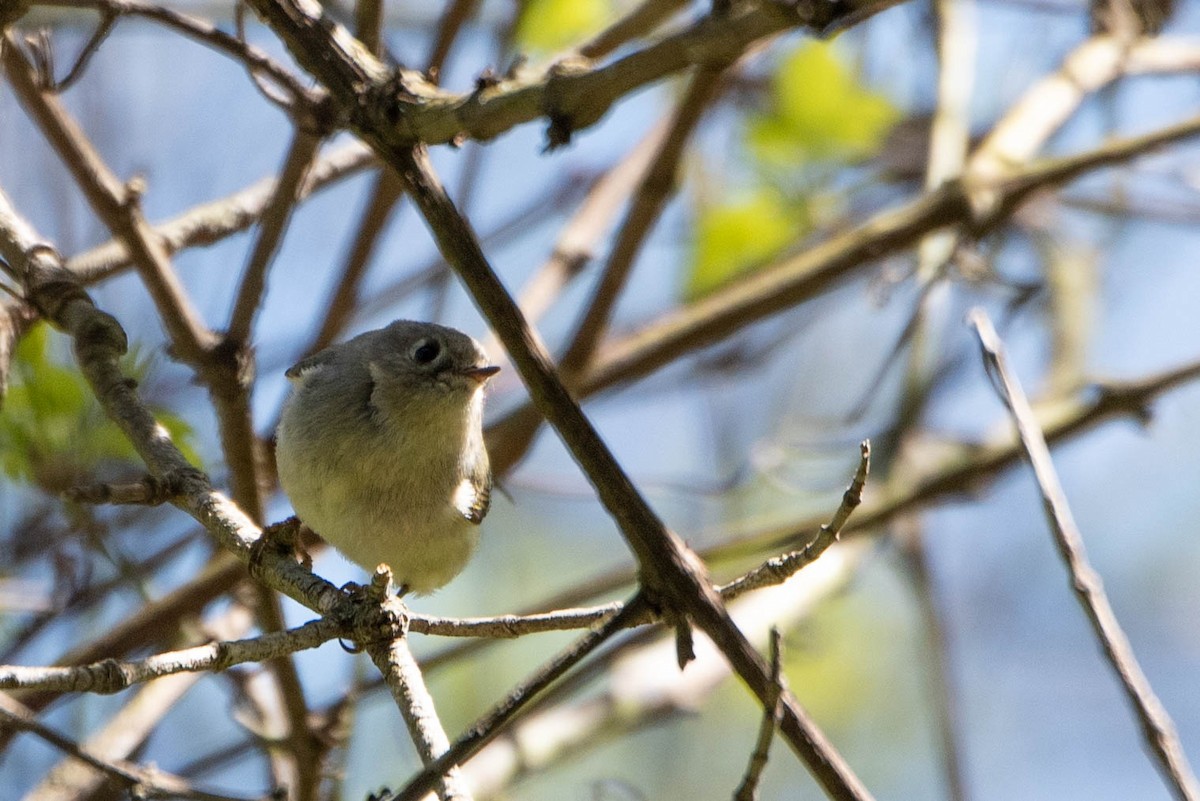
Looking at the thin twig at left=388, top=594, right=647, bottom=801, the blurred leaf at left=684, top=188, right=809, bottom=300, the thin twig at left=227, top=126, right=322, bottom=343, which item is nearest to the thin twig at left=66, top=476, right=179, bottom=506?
the thin twig at left=227, top=126, right=322, bottom=343

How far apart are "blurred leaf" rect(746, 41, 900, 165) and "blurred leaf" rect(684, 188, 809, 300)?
15 centimetres

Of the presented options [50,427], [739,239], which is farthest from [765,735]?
[739,239]

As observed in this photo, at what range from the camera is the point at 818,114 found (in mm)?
3652

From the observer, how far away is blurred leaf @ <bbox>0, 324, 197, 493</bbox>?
8.67 ft

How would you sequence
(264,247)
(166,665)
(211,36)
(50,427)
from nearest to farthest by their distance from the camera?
(166,665), (211,36), (264,247), (50,427)

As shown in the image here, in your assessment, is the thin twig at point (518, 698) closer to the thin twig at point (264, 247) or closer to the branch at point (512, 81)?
the branch at point (512, 81)

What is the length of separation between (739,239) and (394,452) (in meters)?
1.39

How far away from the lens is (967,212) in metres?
3.40

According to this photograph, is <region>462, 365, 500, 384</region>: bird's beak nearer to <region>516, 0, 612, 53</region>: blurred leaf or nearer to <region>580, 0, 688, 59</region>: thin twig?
<region>580, 0, 688, 59</region>: thin twig

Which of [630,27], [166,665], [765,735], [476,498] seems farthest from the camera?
[630,27]

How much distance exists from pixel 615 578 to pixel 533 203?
1.45 metres

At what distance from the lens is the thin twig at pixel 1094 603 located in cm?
150

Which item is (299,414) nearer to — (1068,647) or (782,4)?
(782,4)

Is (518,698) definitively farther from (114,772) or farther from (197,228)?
(197,228)
